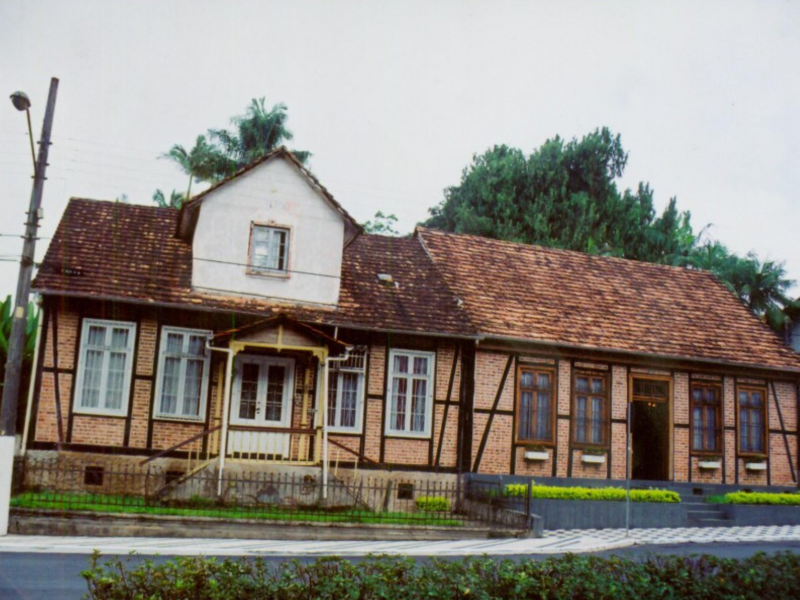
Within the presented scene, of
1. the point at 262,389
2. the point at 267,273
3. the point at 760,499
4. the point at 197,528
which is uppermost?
the point at 267,273

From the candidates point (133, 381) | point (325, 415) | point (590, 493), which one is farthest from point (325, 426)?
point (590, 493)

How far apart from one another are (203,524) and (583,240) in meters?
25.8

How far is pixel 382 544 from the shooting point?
559 inches

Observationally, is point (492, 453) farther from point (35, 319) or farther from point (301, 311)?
point (35, 319)

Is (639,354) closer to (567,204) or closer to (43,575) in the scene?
(43,575)

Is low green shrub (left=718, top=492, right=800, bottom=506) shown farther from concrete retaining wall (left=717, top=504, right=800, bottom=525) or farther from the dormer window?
the dormer window

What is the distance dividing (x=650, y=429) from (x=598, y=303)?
3.76 meters

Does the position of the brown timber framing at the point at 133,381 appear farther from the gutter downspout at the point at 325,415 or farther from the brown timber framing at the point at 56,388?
the gutter downspout at the point at 325,415

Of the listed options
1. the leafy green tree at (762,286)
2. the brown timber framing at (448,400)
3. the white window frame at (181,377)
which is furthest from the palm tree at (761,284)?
the white window frame at (181,377)

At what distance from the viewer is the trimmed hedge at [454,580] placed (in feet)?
20.3

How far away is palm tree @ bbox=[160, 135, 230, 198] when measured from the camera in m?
37.1

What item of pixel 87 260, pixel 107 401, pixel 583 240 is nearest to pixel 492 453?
pixel 107 401

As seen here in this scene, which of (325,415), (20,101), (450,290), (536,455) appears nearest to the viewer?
(20,101)

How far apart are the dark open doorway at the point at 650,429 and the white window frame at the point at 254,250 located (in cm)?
907
